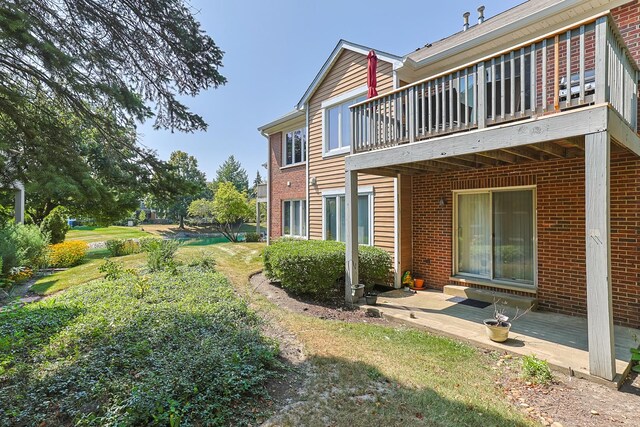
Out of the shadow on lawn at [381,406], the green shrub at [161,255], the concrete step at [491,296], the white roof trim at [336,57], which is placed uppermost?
the white roof trim at [336,57]

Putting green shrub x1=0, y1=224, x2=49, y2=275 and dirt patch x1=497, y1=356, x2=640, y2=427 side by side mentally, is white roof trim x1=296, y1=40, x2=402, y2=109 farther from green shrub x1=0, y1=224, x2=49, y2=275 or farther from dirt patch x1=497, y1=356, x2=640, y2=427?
green shrub x1=0, y1=224, x2=49, y2=275

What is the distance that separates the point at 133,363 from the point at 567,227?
25.5 ft

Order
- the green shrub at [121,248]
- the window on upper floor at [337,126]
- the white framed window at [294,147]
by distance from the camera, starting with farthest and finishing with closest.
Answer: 1. the green shrub at [121,248]
2. the white framed window at [294,147]
3. the window on upper floor at [337,126]

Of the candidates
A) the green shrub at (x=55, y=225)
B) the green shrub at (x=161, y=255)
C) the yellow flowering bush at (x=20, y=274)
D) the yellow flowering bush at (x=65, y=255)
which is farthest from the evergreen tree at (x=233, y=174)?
the green shrub at (x=161, y=255)

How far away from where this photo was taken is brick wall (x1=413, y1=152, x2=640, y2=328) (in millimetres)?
5559

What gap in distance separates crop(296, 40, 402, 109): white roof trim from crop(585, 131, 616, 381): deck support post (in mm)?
5469

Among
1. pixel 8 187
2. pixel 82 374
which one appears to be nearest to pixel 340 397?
pixel 82 374

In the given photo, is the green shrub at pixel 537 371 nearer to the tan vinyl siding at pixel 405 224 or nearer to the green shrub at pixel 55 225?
the tan vinyl siding at pixel 405 224

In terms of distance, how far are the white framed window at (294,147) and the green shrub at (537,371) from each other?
9663 millimetres

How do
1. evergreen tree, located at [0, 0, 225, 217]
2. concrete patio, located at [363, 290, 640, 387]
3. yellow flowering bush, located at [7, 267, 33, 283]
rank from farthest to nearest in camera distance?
yellow flowering bush, located at [7, 267, 33, 283]
evergreen tree, located at [0, 0, 225, 217]
concrete patio, located at [363, 290, 640, 387]

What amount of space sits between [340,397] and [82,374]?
291 centimetres

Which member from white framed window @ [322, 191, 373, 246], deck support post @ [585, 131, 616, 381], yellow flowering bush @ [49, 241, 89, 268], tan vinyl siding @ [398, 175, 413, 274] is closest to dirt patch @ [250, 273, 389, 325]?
tan vinyl siding @ [398, 175, 413, 274]

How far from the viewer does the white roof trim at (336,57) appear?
324 inches

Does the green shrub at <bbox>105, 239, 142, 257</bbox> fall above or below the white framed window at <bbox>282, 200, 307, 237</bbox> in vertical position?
below
